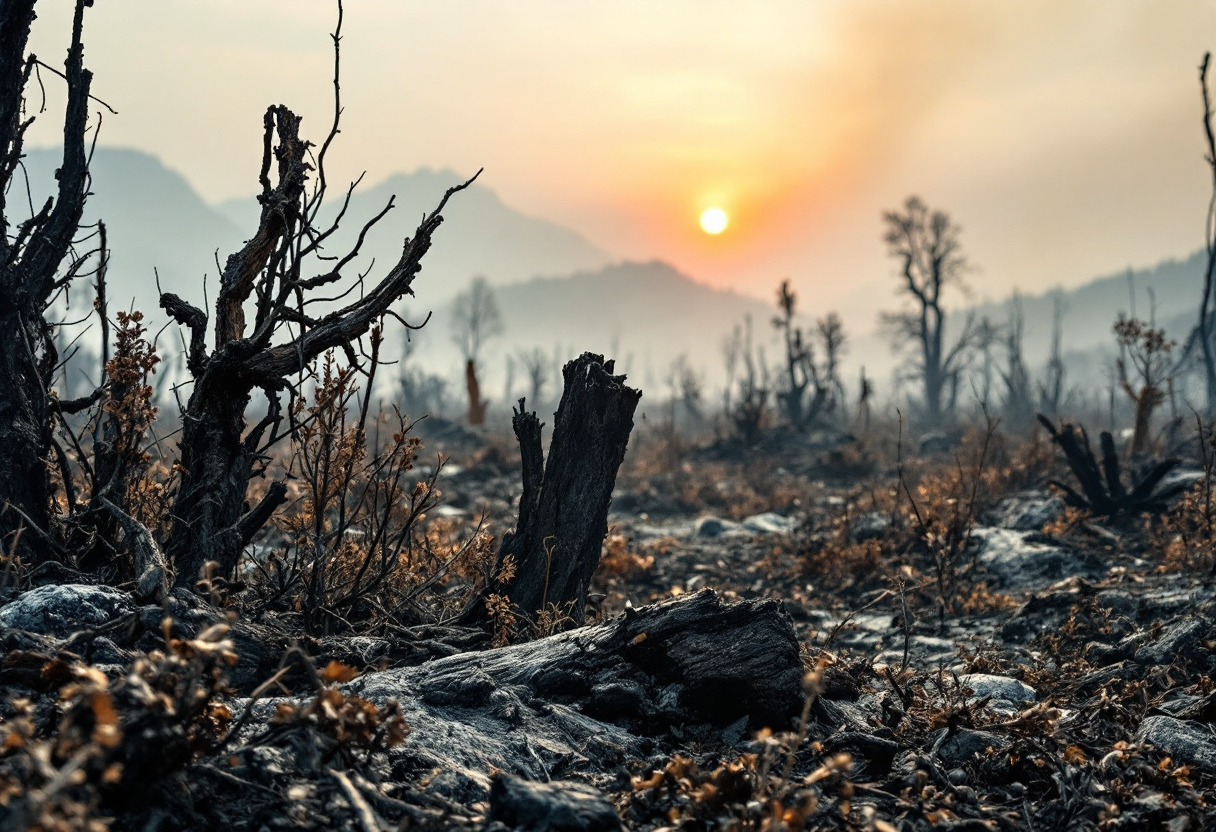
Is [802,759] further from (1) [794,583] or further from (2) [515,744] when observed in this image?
(1) [794,583]

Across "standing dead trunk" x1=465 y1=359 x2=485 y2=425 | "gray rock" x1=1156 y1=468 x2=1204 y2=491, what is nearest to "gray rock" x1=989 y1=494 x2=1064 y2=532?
"gray rock" x1=1156 y1=468 x2=1204 y2=491

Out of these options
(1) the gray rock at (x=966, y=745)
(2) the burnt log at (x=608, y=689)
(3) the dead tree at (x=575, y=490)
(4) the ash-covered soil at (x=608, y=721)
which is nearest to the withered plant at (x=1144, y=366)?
(4) the ash-covered soil at (x=608, y=721)

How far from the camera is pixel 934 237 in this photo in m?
44.8

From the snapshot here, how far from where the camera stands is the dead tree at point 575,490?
4773 millimetres

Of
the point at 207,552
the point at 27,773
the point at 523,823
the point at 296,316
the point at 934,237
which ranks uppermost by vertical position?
the point at 934,237

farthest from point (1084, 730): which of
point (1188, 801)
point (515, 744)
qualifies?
point (515, 744)

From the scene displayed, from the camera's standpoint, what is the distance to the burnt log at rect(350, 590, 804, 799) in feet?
9.85

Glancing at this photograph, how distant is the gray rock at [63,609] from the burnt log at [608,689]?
89cm

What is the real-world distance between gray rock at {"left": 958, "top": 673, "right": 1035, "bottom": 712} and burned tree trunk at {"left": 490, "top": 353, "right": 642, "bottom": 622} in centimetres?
206

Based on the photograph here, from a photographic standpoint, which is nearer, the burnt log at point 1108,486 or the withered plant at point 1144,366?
the burnt log at point 1108,486

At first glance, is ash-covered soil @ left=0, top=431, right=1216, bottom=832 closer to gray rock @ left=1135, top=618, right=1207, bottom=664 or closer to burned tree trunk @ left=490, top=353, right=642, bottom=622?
gray rock @ left=1135, top=618, right=1207, bottom=664

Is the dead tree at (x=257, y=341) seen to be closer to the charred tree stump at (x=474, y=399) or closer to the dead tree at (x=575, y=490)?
the dead tree at (x=575, y=490)

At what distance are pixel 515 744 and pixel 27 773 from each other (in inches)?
63.7

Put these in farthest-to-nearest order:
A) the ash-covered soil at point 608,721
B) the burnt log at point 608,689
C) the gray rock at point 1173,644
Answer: the gray rock at point 1173,644 → the burnt log at point 608,689 → the ash-covered soil at point 608,721
